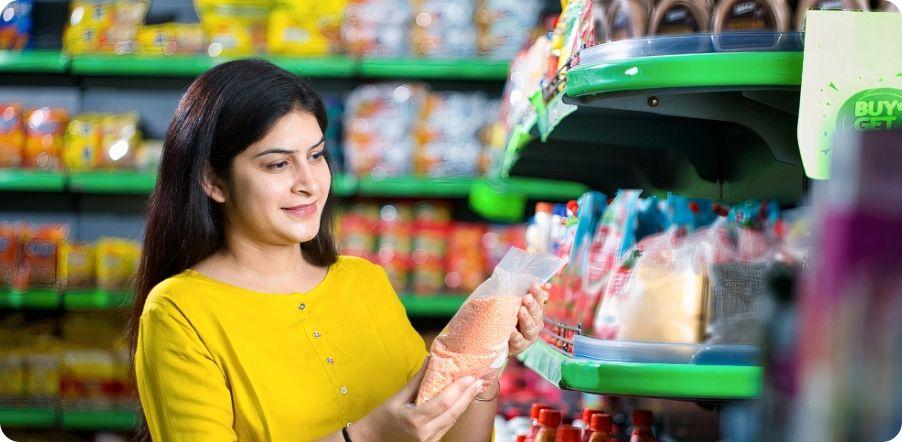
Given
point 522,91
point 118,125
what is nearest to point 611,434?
point 522,91

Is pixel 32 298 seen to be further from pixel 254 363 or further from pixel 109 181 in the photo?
Answer: pixel 254 363

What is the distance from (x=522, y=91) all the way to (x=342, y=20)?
1664 mm

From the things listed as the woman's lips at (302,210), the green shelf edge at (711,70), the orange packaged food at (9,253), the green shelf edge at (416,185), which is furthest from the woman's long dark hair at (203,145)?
the orange packaged food at (9,253)

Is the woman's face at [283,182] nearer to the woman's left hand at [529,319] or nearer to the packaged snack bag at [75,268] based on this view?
the woman's left hand at [529,319]

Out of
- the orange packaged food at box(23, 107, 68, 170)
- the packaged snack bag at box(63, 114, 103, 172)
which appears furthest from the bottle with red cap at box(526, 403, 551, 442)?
the orange packaged food at box(23, 107, 68, 170)

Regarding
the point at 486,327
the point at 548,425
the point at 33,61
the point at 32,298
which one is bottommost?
the point at 32,298

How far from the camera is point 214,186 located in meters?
1.63

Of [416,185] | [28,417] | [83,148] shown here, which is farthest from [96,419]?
[416,185]

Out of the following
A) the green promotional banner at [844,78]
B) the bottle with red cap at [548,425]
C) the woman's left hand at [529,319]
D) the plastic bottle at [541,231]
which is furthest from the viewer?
the plastic bottle at [541,231]

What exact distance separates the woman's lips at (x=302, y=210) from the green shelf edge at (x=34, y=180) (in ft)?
9.10

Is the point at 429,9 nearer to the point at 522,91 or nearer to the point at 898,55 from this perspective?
the point at 522,91

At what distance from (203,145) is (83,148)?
2.78 m

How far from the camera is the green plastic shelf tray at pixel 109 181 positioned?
4.05 m

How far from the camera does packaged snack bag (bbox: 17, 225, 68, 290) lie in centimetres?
419
